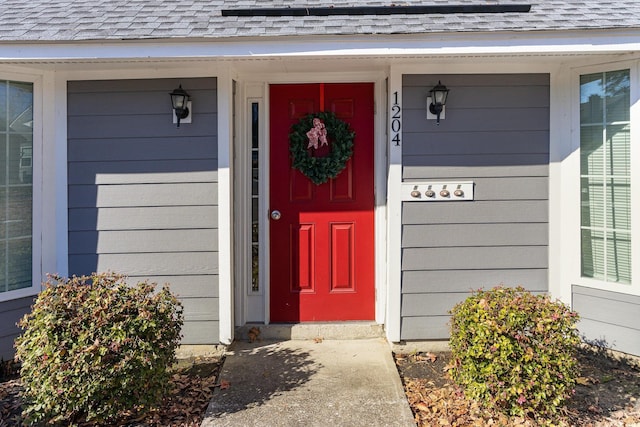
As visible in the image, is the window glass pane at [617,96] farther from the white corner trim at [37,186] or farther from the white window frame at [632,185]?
the white corner trim at [37,186]

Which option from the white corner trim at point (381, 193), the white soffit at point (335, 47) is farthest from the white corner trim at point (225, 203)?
the white corner trim at point (381, 193)

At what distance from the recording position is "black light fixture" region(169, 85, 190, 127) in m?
3.12

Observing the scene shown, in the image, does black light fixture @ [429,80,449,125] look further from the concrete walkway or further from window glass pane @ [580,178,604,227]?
the concrete walkway

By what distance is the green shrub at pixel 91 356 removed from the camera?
214 centimetres

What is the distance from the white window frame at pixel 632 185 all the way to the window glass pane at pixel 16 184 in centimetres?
412

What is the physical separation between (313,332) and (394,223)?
3.65 ft

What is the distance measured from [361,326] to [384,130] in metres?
1.62

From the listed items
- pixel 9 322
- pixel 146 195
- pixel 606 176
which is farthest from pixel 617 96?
pixel 9 322

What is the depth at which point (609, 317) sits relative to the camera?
3.06 meters

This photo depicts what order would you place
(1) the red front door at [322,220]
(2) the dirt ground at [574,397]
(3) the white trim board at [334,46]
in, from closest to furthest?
(2) the dirt ground at [574,397] < (3) the white trim board at [334,46] < (1) the red front door at [322,220]

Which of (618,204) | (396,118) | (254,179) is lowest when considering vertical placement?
(618,204)

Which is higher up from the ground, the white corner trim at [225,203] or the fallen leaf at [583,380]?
the white corner trim at [225,203]

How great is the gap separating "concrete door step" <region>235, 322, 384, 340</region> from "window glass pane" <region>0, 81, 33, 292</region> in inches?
67.9

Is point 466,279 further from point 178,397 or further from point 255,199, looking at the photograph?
point 178,397
